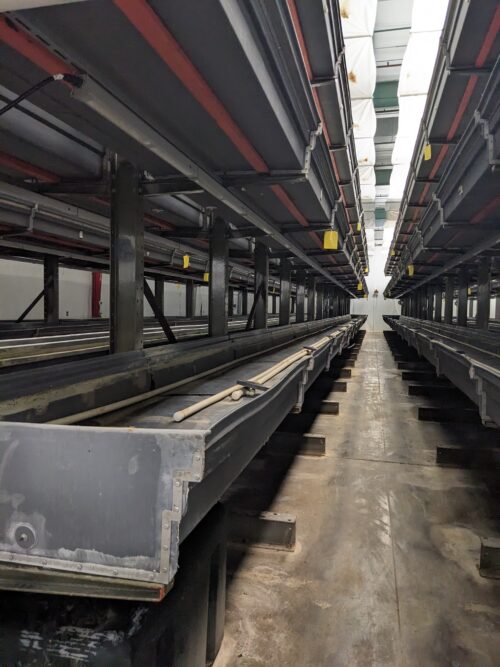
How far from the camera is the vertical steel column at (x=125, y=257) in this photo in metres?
2.06

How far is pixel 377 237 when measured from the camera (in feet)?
54.6

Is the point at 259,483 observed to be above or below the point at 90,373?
below

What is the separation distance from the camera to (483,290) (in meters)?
5.68

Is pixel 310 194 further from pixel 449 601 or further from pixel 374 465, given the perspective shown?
pixel 449 601

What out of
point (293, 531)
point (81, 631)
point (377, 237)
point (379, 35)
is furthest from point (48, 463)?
point (377, 237)

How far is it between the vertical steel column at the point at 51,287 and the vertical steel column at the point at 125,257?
11.6 feet

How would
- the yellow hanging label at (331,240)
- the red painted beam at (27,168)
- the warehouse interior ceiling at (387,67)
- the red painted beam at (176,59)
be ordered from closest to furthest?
1. the red painted beam at (176,59)
2. the red painted beam at (27,168)
3. the yellow hanging label at (331,240)
4. the warehouse interior ceiling at (387,67)

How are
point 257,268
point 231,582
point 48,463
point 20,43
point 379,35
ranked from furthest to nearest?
point 379,35 < point 257,268 < point 231,582 < point 20,43 < point 48,463

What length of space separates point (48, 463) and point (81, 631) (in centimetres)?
35

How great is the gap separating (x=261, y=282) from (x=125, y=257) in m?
2.39

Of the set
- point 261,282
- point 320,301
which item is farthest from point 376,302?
point 261,282

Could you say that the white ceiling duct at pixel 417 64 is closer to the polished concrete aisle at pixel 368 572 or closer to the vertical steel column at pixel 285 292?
the vertical steel column at pixel 285 292

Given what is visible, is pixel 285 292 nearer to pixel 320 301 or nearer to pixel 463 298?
pixel 463 298

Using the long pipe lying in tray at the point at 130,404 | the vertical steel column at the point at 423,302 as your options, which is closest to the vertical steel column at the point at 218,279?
the long pipe lying in tray at the point at 130,404
